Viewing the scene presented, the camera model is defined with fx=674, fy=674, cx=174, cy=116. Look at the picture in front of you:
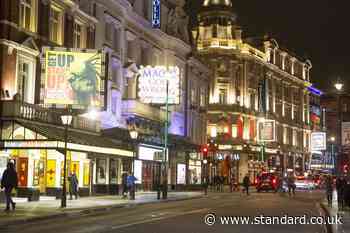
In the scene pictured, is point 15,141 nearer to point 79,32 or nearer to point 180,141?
point 79,32

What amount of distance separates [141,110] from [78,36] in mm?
10758

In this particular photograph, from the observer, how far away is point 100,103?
41000 mm

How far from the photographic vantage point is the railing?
119ft

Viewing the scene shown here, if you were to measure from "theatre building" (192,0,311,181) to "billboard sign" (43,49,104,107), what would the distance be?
5039cm

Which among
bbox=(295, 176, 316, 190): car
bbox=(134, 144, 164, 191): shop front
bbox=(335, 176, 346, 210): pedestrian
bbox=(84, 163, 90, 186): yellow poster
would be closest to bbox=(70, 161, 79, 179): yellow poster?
bbox=(84, 163, 90, 186): yellow poster

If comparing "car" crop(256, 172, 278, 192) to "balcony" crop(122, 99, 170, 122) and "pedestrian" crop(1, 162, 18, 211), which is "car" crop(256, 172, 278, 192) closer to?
"balcony" crop(122, 99, 170, 122)

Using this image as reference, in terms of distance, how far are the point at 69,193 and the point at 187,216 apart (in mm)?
16194

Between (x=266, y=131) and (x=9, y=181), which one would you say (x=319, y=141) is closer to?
(x=266, y=131)

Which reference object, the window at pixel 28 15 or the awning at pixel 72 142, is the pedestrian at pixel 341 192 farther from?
the window at pixel 28 15

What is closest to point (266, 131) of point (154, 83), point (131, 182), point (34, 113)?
point (154, 83)

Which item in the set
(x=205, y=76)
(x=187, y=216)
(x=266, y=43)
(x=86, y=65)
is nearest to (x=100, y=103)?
(x=86, y=65)

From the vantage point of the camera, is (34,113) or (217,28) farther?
(217,28)

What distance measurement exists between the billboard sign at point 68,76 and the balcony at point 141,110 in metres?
14.6

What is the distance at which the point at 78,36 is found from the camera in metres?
46.6
